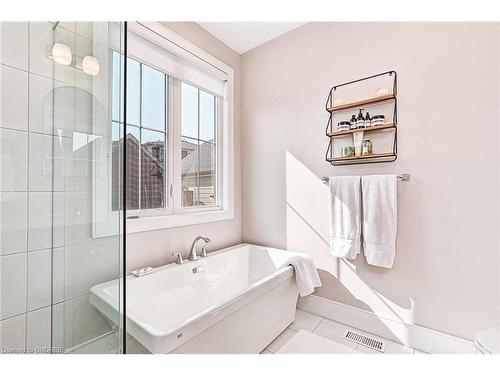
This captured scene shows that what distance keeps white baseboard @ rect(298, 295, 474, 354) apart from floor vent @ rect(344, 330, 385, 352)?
0.29 feet

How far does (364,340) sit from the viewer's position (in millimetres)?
1740

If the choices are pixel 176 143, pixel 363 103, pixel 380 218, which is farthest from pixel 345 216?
pixel 176 143

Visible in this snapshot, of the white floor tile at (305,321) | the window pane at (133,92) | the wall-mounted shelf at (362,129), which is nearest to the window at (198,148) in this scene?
the window pane at (133,92)

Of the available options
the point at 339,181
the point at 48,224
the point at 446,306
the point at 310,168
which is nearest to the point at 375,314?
the point at 446,306

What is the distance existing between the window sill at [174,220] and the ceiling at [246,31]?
1.73 meters

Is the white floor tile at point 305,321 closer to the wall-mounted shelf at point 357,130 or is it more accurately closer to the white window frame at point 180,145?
the white window frame at point 180,145

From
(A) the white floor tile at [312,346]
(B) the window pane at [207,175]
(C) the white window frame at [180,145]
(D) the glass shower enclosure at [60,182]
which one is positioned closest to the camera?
(D) the glass shower enclosure at [60,182]

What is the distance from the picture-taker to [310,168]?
215 centimetres

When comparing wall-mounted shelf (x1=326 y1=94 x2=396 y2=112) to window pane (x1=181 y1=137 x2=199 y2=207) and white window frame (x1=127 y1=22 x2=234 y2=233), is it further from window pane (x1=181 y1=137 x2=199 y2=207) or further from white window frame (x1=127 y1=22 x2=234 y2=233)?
window pane (x1=181 y1=137 x2=199 y2=207)

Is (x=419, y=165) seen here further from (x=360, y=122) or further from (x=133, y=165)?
(x=133, y=165)

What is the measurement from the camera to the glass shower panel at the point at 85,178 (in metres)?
1.02

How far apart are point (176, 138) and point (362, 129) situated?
59.2 inches

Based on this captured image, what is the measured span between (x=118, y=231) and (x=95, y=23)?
92 centimetres

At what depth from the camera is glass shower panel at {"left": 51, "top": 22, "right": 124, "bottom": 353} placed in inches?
40.2
